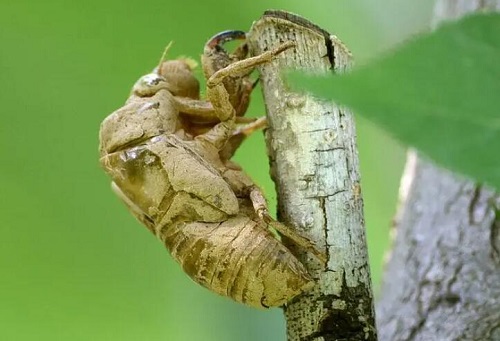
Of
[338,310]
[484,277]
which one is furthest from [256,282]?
[484,277]

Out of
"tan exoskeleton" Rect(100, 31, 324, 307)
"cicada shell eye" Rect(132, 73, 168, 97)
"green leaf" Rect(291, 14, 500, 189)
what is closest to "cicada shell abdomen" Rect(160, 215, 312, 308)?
"tan exoskeleton" Rect(100, 31, 324, 307)

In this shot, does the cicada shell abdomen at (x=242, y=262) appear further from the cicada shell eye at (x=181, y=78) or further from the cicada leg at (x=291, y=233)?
the cicada shell eye at (x=181, y=78)

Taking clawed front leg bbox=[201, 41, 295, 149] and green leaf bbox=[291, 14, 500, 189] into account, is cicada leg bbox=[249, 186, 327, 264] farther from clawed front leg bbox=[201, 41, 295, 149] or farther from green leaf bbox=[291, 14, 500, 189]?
green leaf bbox=[291, 14, 500, 189]

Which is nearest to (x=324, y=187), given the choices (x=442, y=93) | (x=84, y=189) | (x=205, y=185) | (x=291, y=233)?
(x=291, y=233)

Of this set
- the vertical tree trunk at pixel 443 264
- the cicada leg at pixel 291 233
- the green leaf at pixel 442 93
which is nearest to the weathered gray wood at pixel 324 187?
the cicada leg at pixel 291 233

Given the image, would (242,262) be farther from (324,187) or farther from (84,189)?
(84,189)
